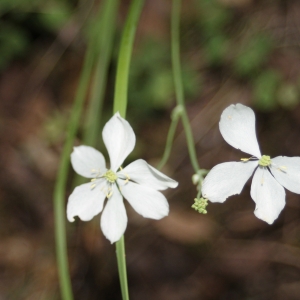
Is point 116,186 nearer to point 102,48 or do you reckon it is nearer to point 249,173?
point 249,173

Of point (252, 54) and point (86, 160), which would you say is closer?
point (86, 160)

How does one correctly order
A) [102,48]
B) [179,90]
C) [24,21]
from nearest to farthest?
[179,90], [102,48], [24,21]

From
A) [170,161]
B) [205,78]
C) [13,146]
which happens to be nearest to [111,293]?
[170,161]

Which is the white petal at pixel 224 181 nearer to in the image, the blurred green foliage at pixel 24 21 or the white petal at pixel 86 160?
the white petal at pixel 86 160

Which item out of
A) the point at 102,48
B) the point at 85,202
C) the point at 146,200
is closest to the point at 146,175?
the point at 146,200

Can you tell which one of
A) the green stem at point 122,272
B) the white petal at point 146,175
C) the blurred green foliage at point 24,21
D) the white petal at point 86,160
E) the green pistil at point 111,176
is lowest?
the green stem at point 122,272

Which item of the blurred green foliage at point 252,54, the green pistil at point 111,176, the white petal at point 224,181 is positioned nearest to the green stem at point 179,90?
the white petal at point 224,181

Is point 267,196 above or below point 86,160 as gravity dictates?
below
